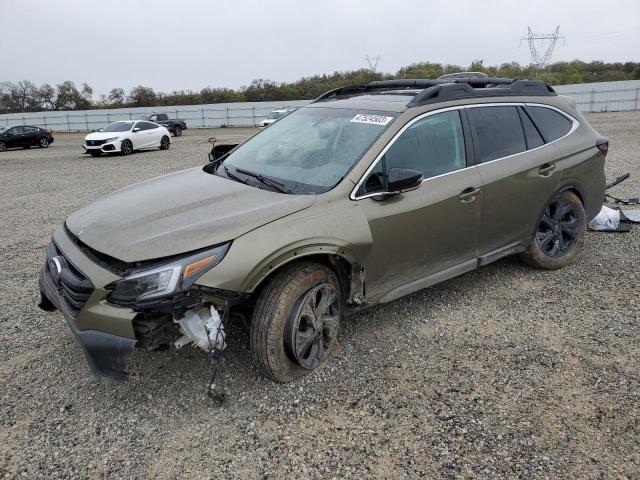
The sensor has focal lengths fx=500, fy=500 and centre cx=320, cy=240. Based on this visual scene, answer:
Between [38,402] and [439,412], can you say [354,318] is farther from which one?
[38,402]

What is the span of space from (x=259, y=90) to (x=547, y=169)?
213ft

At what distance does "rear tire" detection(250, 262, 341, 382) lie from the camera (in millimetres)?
2975

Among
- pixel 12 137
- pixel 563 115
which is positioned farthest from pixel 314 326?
pixel 12 137

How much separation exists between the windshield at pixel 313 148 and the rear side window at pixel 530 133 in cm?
155

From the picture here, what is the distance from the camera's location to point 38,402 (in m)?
3.06

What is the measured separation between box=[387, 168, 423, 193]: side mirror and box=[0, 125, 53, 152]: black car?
2694cm

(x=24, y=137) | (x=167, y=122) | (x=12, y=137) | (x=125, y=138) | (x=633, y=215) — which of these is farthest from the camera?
(x=167, y=122)

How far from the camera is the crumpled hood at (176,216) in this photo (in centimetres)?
276

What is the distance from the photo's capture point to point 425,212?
3578 mm

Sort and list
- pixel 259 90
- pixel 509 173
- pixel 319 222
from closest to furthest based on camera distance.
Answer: pixel 319 222
pixel 509 173
pixel 259 90

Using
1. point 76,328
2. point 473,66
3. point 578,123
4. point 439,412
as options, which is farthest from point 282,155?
point 473,66

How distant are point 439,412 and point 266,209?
157 centimetres

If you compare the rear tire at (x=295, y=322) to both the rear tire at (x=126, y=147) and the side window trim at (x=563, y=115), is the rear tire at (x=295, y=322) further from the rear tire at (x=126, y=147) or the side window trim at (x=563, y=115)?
the rear tire at (x=126, y=147)

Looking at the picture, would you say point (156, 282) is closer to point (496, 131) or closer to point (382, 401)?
point (382, 401)
